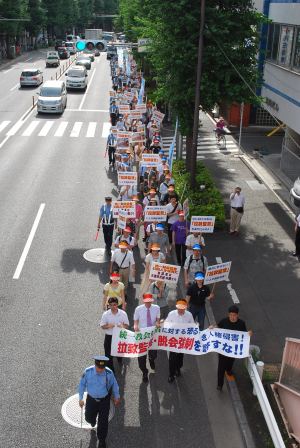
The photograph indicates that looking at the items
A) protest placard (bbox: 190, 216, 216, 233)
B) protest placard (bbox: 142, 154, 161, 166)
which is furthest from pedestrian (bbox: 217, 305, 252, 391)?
protest placard (bbox: 142, 154, 161, 166)

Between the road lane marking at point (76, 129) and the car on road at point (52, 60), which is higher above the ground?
the car on road at point (52, 60)

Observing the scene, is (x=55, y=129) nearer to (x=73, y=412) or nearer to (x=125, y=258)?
(x=125, y=258)

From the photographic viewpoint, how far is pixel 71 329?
11.1 meters

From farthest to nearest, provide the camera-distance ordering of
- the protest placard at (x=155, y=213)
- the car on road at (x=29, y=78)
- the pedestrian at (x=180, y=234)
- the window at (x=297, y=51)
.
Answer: the car on road at (x=29, y=78), the window at (x=297, y=51), the protest placard at (x=155, y=213), the pedestrian at (x=180, y=234)

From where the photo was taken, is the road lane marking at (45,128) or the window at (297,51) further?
the road lane marking at (45,128)

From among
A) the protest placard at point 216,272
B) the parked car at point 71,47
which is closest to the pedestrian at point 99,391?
the protest placard at point 216,272

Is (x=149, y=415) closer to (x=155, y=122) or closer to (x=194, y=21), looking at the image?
(x=194, y=21)

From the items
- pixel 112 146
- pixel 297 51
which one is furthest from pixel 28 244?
pixel 297 51

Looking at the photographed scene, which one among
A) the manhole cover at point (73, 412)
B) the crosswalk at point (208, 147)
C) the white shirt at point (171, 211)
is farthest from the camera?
the crosswalk at point (208, 147)

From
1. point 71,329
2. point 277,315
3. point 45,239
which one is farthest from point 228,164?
point 71,329

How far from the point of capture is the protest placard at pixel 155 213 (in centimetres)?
1387

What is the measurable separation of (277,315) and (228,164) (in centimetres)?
1417

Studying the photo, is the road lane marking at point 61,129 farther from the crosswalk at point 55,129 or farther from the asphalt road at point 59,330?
the asphalt road at point 59,330

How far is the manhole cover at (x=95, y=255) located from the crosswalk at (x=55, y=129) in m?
16.5
